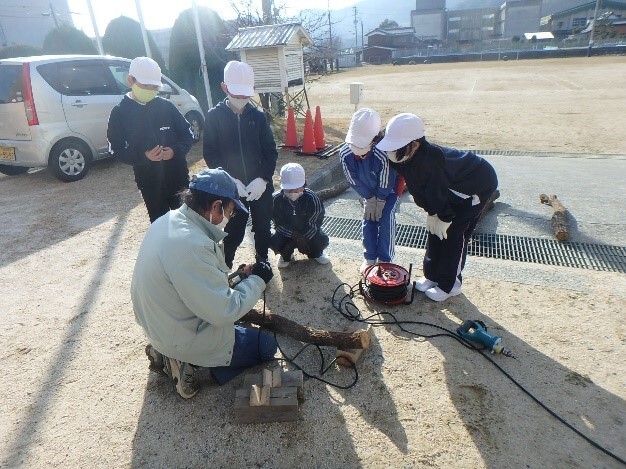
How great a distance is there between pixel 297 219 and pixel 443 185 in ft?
4.71

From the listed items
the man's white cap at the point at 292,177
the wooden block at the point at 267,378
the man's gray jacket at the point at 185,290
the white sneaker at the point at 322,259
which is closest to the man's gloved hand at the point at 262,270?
the man's gray jacket at the point at 185,290

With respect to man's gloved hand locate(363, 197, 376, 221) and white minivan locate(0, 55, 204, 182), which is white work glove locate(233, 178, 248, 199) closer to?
man's gloved hand locate(363, 197, 376, 221)

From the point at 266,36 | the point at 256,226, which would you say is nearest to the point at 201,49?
the point at 266,36

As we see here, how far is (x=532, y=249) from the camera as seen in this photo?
4.18m

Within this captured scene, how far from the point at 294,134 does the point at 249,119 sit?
4.84 m

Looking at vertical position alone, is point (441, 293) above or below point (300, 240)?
below

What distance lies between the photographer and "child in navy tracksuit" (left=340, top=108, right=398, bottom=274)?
3.24 m

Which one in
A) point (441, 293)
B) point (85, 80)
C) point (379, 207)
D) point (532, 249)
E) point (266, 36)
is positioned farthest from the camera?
point (266, 36)

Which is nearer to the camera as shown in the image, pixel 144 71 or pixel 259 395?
pixel 259 395

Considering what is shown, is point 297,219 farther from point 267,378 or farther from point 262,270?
point 267,378

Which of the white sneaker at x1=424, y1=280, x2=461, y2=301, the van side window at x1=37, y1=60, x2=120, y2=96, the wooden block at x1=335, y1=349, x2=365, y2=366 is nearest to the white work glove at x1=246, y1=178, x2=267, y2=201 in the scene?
the wooden block at x1=335, y1=349, x2=365, y2=366

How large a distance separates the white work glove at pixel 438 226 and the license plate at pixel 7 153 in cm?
638

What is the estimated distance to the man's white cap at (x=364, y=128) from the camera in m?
3.20

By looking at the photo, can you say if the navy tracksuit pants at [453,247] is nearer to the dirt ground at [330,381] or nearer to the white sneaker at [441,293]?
the white sneaker at [441,293]
